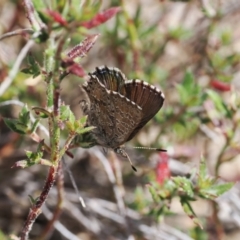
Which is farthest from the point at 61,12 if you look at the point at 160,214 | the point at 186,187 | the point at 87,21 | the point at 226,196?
the point at 226,196

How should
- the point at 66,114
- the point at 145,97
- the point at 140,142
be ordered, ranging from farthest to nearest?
the point at 140,142 < the point at 145,97 < the point at 66,114

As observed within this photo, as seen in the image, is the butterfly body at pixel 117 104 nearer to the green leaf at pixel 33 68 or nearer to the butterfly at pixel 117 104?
the butterfly at pixel 117 104

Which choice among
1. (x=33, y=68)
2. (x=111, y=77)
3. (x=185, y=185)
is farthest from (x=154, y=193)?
(x=33, y=68)

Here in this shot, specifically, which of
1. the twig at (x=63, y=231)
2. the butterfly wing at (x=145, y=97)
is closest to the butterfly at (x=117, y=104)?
the butterfly wing at (x=145, y=97)

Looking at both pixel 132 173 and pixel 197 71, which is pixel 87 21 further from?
pixel 197 71

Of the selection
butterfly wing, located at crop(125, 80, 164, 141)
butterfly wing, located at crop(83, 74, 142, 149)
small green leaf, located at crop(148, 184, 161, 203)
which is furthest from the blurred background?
butterfly wing, located at crop(125, 80, 164, 141)

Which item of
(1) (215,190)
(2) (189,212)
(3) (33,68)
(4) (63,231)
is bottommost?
(4) (63,231)

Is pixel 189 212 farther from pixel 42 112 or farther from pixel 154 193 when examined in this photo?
pixel 42 112
